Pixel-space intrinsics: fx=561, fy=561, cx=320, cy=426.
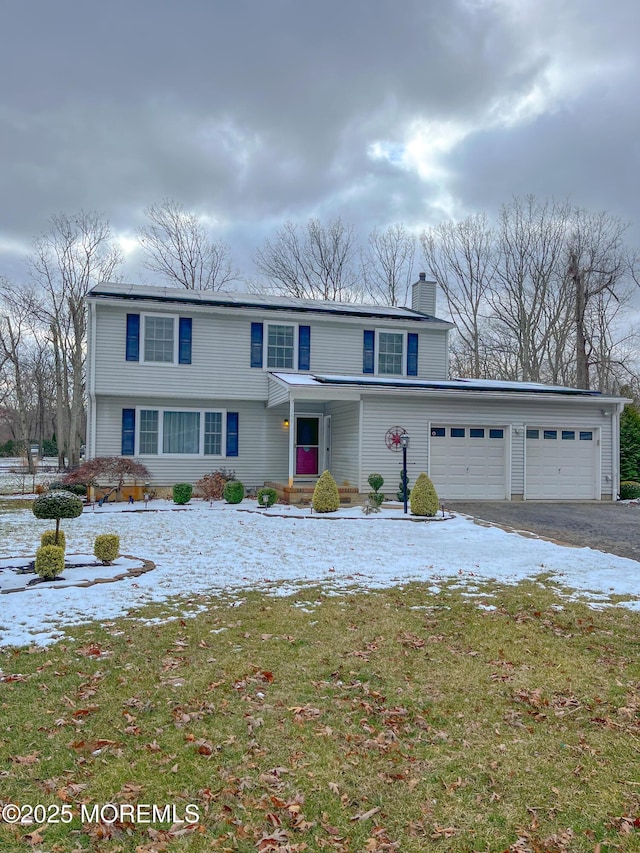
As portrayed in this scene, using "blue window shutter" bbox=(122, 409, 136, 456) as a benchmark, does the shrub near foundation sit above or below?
below

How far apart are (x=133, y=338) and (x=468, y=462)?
10754 mm

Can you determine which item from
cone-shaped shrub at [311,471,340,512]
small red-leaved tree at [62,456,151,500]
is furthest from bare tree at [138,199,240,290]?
cone-shaped shrub at [311,471,340,512]

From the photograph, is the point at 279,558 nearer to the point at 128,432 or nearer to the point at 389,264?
the point at 128,432

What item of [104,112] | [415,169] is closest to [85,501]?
[104,112]

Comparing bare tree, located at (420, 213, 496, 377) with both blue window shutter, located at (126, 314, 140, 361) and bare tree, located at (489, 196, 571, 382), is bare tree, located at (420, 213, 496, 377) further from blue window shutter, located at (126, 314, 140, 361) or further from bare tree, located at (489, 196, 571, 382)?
blue window shutter, located at (126, 314, 140, 361)

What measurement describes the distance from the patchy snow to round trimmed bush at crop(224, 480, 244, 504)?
1744mm

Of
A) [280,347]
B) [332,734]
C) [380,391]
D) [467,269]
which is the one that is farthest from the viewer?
[467,269]

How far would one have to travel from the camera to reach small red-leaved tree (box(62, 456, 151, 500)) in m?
15.5

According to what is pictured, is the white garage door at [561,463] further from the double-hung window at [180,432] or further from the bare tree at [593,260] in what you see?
the bare tree at [593,260]

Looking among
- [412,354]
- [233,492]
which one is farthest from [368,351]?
[233,492]

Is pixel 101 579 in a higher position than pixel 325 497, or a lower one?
lower

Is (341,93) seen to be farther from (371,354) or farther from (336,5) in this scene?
(371,354)

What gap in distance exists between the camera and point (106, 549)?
25.5 ft

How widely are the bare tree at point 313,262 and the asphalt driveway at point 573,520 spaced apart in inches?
789
